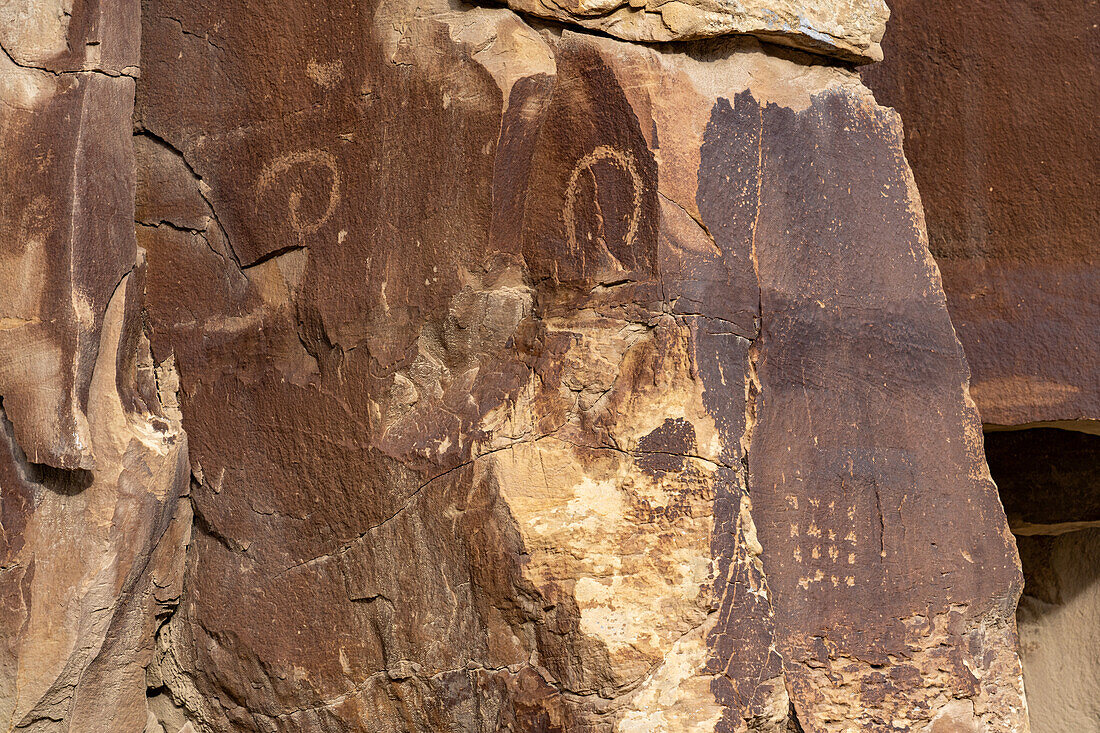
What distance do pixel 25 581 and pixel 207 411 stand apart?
1.35 feet

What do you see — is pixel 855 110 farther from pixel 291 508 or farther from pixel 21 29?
pixel 21 29

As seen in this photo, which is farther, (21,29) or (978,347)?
(978,347)

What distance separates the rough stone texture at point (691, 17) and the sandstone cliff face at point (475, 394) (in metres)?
0.04

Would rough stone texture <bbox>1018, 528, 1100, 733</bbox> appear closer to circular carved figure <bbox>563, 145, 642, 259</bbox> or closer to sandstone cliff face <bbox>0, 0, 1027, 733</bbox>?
sandstone cliff face <bbox>0, 0, 1027, 733</bbox>

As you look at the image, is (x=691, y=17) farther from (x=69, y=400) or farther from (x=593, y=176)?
(x=69, y=400)

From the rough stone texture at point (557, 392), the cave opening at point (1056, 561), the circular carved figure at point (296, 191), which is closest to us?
the rough stone texture at point (557, 392)

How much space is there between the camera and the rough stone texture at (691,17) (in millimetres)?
1750

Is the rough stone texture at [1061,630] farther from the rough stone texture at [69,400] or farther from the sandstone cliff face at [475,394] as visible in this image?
the rough stone texture at [69,400]

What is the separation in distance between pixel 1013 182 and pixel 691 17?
1.07 metres

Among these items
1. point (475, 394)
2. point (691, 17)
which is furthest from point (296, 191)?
point (691, 17)

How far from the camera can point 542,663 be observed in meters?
1.64

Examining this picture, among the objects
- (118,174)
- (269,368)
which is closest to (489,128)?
(269,368)

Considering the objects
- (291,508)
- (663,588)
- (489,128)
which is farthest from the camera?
(291,508)

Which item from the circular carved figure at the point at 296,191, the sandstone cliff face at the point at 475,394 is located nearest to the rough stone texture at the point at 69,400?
the sandstone cliff face at the point at 475,394
